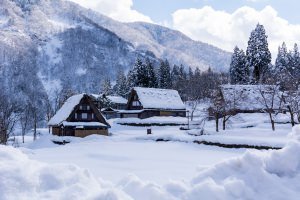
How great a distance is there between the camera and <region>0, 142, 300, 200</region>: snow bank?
281 inches

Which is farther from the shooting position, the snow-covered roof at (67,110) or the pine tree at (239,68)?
the pine tree at (239,68)

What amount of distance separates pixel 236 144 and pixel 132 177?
20.5 metres

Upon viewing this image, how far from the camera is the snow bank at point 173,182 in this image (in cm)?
715

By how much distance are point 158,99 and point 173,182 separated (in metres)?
57.6

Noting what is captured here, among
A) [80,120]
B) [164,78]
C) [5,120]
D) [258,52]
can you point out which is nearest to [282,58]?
[258,52]

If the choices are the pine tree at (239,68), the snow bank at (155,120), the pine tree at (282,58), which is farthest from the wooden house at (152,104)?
the pine tree at (282,58)

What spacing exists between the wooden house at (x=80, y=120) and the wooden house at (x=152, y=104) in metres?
15.7

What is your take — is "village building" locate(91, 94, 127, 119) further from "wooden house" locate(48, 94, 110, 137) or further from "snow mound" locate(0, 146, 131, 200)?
"snow mound" locate(0, 146, 131, 200)

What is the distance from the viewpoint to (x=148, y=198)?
24.4ft

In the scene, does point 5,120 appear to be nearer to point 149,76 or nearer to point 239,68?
point 149,76

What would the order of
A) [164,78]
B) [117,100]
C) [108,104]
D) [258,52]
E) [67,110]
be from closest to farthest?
[67,110], [258,52], [108,104], [117,100], [164,78]

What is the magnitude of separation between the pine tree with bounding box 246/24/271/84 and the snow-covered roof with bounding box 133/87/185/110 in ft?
56.7

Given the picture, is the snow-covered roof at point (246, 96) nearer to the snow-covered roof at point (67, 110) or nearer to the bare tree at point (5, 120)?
the snow-covered roof at point (67, 110)

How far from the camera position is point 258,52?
235 feet
